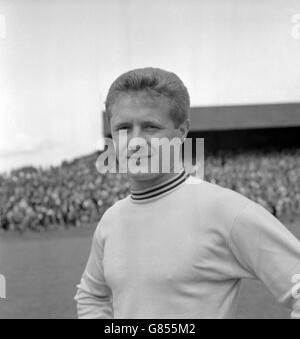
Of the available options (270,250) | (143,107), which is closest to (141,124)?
(143,107)

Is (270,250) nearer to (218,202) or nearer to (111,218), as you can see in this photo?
(218,202)

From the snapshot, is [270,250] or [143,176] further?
[143,176]

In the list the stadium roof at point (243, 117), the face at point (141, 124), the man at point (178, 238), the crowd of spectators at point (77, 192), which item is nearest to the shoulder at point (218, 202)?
the man at point (178, 238)

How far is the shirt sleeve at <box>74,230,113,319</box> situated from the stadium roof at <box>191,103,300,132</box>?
1504 cm

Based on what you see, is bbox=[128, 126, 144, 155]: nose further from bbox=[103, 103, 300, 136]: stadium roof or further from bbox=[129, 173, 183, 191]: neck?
bbox=[103, 103, 300, 136]: stadium roof

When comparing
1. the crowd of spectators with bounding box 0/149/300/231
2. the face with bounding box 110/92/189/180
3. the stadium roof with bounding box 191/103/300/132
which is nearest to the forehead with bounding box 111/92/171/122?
the face with bounding box 110/92/189/180

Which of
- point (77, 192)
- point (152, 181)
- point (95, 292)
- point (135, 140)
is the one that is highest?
point (135, 140)

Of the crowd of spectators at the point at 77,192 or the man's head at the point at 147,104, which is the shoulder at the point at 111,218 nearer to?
the man's head at the point at 147,104

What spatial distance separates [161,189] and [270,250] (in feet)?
0.90

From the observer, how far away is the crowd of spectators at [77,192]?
7301mm

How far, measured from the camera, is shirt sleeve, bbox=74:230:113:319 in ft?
3.57

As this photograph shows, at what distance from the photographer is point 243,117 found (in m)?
16.3

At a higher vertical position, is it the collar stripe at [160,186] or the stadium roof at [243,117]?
the collar stripe at [160,186]
